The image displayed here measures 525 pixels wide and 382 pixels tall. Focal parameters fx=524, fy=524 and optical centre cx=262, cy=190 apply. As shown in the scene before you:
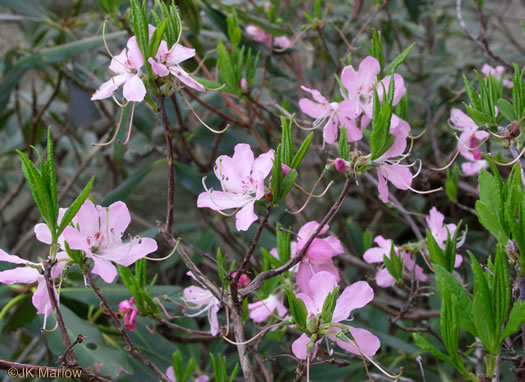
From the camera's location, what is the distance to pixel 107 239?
67 cm

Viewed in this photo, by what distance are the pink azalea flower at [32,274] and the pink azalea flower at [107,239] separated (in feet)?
0.15

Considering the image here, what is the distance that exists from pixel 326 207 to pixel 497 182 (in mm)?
1426

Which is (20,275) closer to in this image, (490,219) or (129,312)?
(129,312)

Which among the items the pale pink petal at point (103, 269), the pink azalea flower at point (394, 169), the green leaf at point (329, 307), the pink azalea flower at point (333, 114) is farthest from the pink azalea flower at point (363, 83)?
the pale pink petal at point (103, 269)

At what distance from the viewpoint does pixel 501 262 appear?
545mm

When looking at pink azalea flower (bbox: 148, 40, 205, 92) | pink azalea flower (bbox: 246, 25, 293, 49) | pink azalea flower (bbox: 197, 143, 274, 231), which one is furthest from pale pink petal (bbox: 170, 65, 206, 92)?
pink azalea flower (bbox: 246, 25, 293, 49)

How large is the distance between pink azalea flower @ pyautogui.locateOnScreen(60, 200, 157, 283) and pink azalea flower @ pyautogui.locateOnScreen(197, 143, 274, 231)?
0.10 m

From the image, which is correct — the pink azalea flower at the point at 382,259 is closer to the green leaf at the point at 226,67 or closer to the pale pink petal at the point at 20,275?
the green leaf at the point at 226,67

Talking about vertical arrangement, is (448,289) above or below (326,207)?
above

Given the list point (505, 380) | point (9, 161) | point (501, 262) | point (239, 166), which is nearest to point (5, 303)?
point (239, 166)

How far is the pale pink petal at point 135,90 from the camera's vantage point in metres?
0.68

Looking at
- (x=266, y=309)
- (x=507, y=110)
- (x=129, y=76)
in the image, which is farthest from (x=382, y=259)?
(x=129, y=76)

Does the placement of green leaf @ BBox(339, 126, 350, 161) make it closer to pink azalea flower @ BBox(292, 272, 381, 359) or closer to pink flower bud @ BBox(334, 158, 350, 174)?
pink flower bud @ BBox(334, 158, 350, 174)

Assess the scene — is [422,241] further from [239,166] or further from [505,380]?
[505,380]
